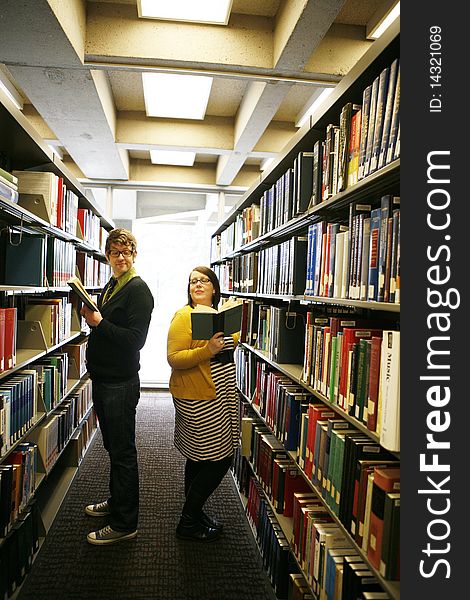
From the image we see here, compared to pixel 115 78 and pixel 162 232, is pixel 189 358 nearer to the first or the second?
pixel 115 78

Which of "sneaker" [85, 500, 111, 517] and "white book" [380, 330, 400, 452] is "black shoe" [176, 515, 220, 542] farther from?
"white book" [380, 330, 400, 452]

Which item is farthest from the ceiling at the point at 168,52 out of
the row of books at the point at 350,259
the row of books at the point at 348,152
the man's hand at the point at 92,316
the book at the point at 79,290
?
the man's hand at the point at 92,316

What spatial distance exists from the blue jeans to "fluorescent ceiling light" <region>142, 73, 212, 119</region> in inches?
89.5

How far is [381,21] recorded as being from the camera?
3.02 meters

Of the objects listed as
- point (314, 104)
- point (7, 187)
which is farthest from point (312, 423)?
point (314, 104)

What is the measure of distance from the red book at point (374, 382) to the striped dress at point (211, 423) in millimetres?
1440

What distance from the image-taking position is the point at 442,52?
1.11 metres

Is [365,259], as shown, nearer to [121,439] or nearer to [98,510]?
[121,439]

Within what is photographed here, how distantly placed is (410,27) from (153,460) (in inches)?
151

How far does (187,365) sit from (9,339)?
896 millimetres

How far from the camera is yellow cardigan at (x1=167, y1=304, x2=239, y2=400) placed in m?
2.72

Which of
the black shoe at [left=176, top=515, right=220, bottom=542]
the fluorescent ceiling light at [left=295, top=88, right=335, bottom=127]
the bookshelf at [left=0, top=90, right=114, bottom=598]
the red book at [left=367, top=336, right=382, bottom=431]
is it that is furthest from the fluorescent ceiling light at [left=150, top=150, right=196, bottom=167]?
the red book at [left=367, top=336, right=382, bottom=431]

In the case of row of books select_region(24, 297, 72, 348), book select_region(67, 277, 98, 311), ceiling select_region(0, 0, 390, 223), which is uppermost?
ceiling select_region(0, 0, 390, 223)

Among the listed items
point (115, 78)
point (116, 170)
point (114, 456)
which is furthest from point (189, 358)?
point (116, 170)
